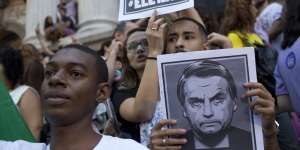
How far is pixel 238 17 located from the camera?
4.99 meters

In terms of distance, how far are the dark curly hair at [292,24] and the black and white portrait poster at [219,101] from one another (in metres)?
1.16

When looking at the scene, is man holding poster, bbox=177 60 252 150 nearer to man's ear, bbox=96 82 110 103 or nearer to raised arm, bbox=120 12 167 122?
man's ear, bbox=96 82 110 103

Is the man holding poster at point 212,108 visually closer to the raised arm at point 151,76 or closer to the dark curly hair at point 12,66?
the raised arm at point 151,76

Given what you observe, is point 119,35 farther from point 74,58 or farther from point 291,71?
point 74,58

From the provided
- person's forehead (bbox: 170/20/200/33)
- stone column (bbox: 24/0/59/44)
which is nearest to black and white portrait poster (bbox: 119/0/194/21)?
person's forehead (bbox: 170/20/200/33)

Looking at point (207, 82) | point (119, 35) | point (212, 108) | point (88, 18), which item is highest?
point (88, 18)

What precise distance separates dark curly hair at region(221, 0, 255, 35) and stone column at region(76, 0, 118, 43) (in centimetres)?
700

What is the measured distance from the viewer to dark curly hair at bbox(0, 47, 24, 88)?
4922 mm

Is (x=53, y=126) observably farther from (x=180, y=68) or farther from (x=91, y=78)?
(x=180, y=68)

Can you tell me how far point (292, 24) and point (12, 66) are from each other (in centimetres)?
214

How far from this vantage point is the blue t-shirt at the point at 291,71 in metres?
3.71

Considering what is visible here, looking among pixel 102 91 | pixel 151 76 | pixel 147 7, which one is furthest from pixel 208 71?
pixel 147 7

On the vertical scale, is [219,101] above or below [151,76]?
below

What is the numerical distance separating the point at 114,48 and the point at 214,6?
305 cm
